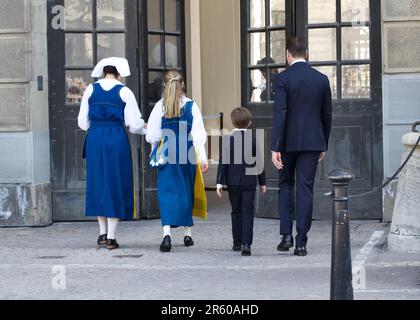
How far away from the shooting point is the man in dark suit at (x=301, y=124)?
10.2 m

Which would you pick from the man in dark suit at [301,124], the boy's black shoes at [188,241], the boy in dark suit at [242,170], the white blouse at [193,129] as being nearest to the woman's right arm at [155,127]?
the white blouse at [193,129]

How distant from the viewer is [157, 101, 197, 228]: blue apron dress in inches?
423

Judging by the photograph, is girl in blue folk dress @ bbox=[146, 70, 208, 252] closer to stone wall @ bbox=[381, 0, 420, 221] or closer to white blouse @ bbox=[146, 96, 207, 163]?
white blouse @ bbox=[146, 96, 207, 163]

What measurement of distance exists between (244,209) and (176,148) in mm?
905

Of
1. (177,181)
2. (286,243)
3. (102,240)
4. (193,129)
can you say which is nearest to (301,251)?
(286,243)

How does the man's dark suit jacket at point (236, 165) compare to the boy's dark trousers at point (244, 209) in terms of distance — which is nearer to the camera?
the man's dark suit jacket at point (236, 165)

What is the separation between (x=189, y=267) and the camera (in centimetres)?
985

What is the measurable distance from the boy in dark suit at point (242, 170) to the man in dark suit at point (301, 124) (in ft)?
0.71

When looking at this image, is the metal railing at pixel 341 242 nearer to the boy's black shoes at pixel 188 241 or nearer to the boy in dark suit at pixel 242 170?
the boy in dark suit at pixel 242 170

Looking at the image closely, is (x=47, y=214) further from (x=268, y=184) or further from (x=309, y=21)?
(x=309, y=21)

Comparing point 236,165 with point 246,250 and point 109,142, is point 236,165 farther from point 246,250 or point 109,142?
point 109,142

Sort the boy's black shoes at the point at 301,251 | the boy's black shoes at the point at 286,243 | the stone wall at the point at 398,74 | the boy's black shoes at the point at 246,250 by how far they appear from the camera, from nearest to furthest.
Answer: the boy's black shoes at the point at 301,251 → the boy's black shoes at the point at 246,250 → the boy's black shoes at the point at 286,243 → the stone wall at the point at 398,74

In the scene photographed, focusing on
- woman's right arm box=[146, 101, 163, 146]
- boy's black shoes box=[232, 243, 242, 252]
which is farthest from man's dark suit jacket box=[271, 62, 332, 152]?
woman's right arm box=[146, 101, 163, 146]

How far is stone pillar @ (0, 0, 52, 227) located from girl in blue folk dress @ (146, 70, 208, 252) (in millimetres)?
2183
